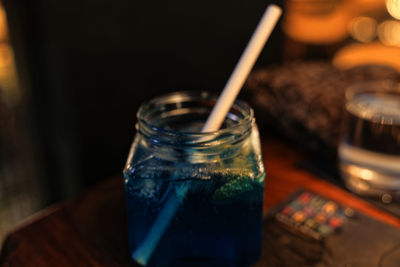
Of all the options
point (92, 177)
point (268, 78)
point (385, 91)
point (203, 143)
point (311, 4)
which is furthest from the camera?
point (311, 4)

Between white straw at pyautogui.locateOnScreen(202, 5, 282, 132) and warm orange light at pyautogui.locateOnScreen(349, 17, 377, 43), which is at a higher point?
white straw at pyautogui.locateOnScreen(202, 5, 282, 132)

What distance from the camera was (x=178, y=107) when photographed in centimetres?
63

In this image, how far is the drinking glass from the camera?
25.5 inches

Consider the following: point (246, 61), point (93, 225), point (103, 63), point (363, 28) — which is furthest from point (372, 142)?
point (363, 28)

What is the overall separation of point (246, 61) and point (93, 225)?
352mm

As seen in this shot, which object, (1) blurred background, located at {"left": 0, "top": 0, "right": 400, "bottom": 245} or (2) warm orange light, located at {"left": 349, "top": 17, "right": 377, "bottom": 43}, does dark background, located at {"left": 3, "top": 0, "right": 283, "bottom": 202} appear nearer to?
(1) blurred background, located at {"left": 0, "top": 0, "right": 400, "bottom": 245}

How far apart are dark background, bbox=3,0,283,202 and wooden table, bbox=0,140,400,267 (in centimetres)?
32

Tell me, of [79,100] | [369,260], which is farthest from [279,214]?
[79,100]

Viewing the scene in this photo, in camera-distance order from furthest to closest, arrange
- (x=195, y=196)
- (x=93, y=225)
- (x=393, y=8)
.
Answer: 1. (x=393, y=8)
2. (x=93, y=225)
3. (x=195, y=196)

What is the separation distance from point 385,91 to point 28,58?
792mm

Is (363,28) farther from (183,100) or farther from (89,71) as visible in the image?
(183,100)

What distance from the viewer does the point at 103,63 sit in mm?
950

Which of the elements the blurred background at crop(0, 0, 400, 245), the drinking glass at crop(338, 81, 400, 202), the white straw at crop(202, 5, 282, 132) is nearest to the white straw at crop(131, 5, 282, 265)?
the white straw at crop(202, 5, 282, 132)

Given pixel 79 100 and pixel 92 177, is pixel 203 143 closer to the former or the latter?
pixel 79 100
